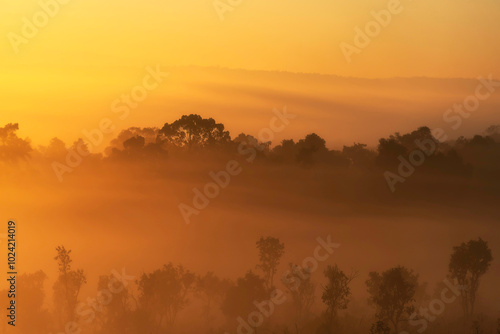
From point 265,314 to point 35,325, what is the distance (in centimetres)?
3933

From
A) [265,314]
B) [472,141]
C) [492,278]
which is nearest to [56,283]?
[265,314]

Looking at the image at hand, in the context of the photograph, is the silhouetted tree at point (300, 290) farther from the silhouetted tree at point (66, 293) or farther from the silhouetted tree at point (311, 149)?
the silhouetted tree at point (311, 149)

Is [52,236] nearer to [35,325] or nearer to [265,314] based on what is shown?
[35,325]

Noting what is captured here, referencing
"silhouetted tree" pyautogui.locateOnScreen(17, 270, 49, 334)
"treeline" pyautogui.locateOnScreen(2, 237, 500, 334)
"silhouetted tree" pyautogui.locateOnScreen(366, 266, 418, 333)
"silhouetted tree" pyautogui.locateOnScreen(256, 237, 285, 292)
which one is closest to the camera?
"silhouetted tree" pyautogui.locateOnScreen(366, 266, 418, 333)

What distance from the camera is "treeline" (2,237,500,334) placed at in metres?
96.9

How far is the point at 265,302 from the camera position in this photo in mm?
115688

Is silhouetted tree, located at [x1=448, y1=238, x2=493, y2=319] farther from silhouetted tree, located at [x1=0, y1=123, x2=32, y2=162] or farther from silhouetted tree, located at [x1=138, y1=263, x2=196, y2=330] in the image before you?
silhouetted tree, located at [x1=0, y1=123, x2=32, y2=162]

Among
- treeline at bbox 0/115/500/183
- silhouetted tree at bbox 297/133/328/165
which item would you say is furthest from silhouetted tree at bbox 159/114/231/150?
silhouetted tree at bbox 297/133/328/165

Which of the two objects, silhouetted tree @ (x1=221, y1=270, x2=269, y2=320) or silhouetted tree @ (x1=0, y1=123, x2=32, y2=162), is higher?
silhouetted tree @ (x1=0, y1=123, x2=32, y2=162)

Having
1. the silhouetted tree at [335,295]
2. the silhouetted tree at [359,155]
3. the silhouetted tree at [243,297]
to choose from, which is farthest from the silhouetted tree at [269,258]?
the silhouetted tree at [359,155]

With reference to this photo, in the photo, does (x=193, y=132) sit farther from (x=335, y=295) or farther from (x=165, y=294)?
(x=335, y=295)

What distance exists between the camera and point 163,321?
123 meters

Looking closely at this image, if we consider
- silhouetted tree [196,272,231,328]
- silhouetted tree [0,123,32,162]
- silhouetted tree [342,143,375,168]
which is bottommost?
silhouetted tree [196,272,231,328]

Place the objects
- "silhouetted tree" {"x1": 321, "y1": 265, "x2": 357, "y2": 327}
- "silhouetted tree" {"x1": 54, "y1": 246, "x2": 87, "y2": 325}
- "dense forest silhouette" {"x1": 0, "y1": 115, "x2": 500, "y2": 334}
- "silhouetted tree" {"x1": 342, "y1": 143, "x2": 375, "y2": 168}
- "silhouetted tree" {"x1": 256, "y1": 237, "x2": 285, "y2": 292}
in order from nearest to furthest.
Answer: "silhouetted tree" {"x1": 321, "y1": 265, "x2": 357, "y2": 327} → "dense forest silhouette" {"x1": 0, "y1": 115, "x2": 500, "y2": 334} → "silhouetted tree" {"x1": 256, "y1": 237, "x2": 285, "y2": 292} → "silhouetted tree" {"x1": 54, "y1": 246, "x2": 87, "y2": 325} → "silhouetted tree" {"x1": 342, "y1": 143, "x2": 375, "y2": 168}
